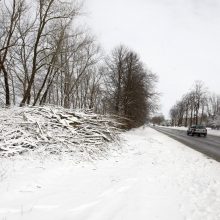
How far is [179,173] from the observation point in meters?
7.56

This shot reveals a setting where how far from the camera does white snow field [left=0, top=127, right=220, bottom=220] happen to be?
4.27m

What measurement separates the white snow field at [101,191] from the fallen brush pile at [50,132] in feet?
1.62

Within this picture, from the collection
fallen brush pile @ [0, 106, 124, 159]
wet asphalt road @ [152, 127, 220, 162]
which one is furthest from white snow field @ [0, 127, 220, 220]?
wet asphalt road @ [152, 127, 220, 162]

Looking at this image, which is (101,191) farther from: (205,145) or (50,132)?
(205,145)

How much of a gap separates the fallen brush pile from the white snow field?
0.49 meters

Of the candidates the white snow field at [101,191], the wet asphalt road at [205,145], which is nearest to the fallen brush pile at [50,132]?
the white snow field at [101,191]

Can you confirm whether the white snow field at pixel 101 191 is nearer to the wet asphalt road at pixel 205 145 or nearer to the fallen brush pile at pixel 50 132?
the fallen brush pile at pixel 50 132

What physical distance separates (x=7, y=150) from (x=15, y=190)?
2.85 meters

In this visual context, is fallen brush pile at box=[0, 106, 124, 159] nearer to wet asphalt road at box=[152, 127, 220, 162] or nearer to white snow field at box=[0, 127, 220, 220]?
white snow field at box=[0, 127, 220, 220]

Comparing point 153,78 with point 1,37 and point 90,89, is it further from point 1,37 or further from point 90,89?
point 1,37

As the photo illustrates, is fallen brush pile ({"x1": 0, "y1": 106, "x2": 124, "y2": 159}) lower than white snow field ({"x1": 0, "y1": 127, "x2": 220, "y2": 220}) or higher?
higher

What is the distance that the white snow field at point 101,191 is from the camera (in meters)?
4.27

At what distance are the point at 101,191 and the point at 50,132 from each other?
11.9ft

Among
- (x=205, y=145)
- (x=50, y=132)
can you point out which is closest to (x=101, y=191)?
(x=50, y=132)
